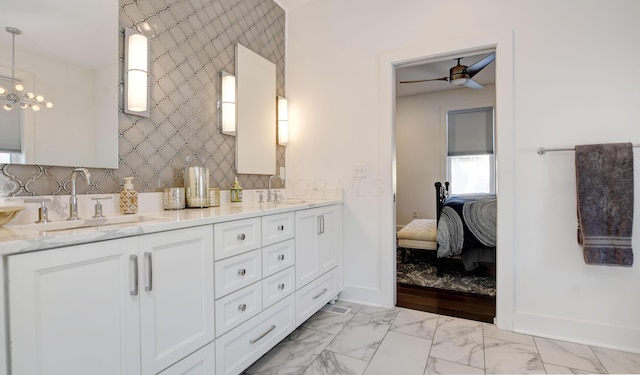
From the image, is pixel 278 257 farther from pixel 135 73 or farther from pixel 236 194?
pixel 135 73

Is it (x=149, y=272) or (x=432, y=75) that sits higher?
(x=432, y=75)

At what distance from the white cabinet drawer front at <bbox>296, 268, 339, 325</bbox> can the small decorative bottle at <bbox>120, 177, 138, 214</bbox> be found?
1.08m

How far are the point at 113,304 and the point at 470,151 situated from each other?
5.55 m

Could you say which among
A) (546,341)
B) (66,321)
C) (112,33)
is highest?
(112,33)

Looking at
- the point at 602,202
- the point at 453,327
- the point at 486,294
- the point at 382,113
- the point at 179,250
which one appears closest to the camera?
the point at 179,250

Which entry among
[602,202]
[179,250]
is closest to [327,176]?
[179,250]

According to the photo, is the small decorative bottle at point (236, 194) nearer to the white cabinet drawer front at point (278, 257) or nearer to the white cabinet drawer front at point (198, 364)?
the white cabinet drawer front at point (278, 257)

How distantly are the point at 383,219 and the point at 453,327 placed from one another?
0.91 meters

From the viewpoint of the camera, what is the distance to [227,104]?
2.21m

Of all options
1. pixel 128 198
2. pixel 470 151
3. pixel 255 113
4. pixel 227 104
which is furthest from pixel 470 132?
pixel 128 198

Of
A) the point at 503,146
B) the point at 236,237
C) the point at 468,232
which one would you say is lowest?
the point at 468,232

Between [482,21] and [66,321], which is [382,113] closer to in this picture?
[482,21]

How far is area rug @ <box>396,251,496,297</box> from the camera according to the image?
2939 millimetres

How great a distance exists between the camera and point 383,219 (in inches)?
100
